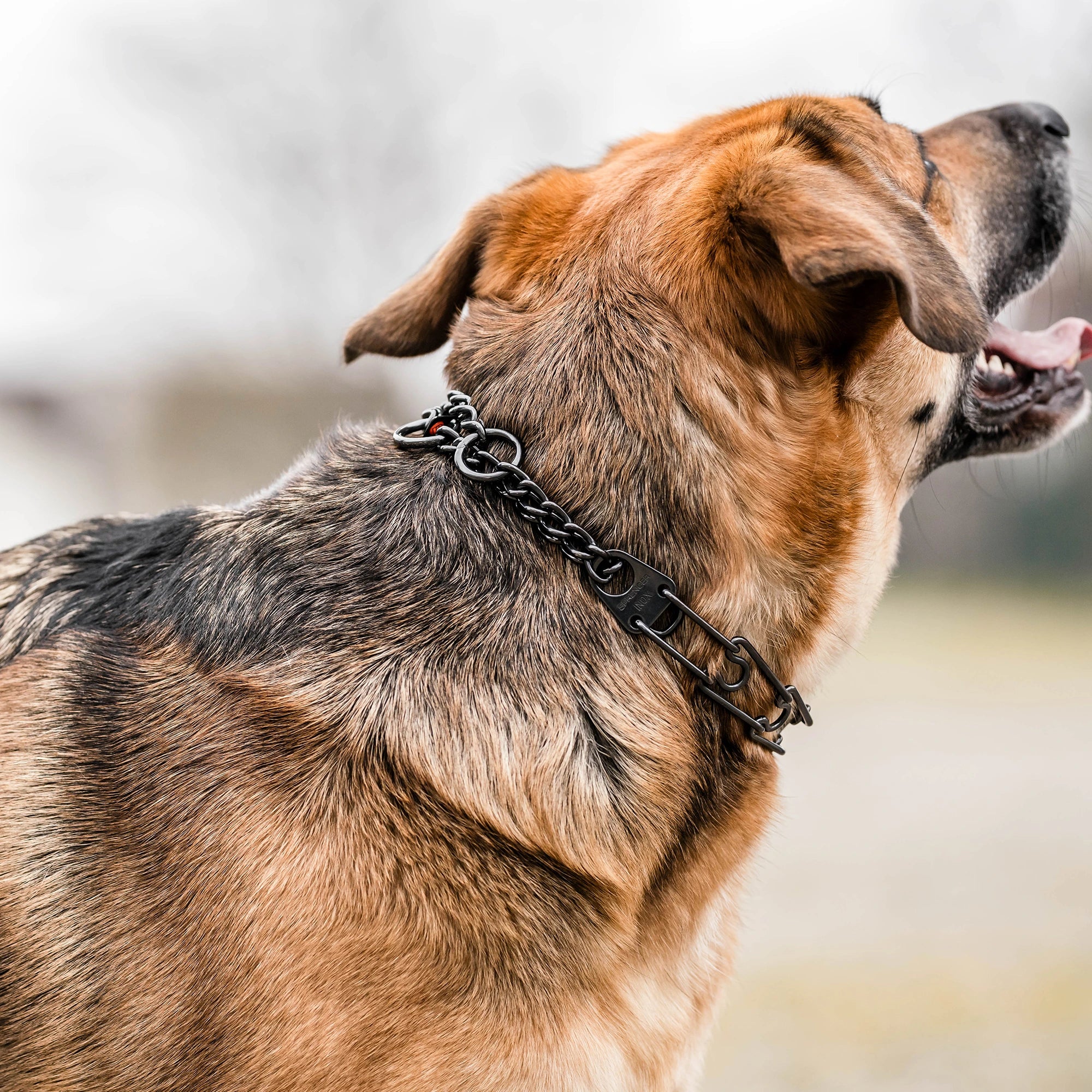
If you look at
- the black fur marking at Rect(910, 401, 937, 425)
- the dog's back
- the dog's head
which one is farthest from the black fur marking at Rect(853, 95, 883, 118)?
the dog's back

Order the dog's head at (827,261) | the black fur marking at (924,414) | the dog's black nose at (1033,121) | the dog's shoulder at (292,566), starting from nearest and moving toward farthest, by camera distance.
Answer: the dog's head at (827,261), the dog's shoulder at (292,566), the black fur marking at (924,414), the dog's black nose at (1033,121)

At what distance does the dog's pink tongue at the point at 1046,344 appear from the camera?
105 inches

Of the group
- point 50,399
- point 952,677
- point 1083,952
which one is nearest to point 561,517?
point 1083,952

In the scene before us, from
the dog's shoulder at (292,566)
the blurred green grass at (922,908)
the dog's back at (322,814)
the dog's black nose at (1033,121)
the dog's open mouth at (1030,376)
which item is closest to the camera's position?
the dog's back at (322,814)

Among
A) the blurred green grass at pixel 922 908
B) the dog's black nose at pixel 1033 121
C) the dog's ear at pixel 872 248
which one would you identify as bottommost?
the blurred green grass at pixel 922 908

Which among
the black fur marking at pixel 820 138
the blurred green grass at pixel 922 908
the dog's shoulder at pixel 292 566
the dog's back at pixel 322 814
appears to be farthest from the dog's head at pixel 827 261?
the blurred green grass at pixel 922 908

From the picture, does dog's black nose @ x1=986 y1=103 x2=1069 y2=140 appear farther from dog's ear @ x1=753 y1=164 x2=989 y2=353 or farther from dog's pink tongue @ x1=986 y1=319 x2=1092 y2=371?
dog's ear @ x1=753 y1=164 x2=989 y2=353

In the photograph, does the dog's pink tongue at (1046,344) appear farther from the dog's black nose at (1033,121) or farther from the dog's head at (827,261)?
the dog's black nose at (1033,121)

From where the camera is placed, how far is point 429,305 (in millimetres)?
2734

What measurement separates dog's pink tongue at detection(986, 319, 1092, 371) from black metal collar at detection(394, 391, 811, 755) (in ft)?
3.90

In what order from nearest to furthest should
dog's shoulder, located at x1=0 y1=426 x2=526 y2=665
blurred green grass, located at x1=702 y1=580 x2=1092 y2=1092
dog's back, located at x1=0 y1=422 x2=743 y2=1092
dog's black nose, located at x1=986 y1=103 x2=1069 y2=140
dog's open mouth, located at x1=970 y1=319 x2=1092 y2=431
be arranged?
dog's back, located at x1=0 y1=422 x2=743 y2=1092 → dog's shoulder, located at x1=0 y1=426 x2=526 y2=665 → dog's open mouth, located at x1=970 y1=319 x2=1092 y2=431 → dog's black nose, located at x1=986 y1=103 x2=1069 y2=140 → blurred green grass, located at x1=702 y1=580 x2=1092 y2=1092

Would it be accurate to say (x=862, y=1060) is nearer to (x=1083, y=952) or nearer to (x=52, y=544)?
(x=1083, y=952)

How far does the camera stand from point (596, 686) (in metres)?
2.05

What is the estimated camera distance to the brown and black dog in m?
1.82
